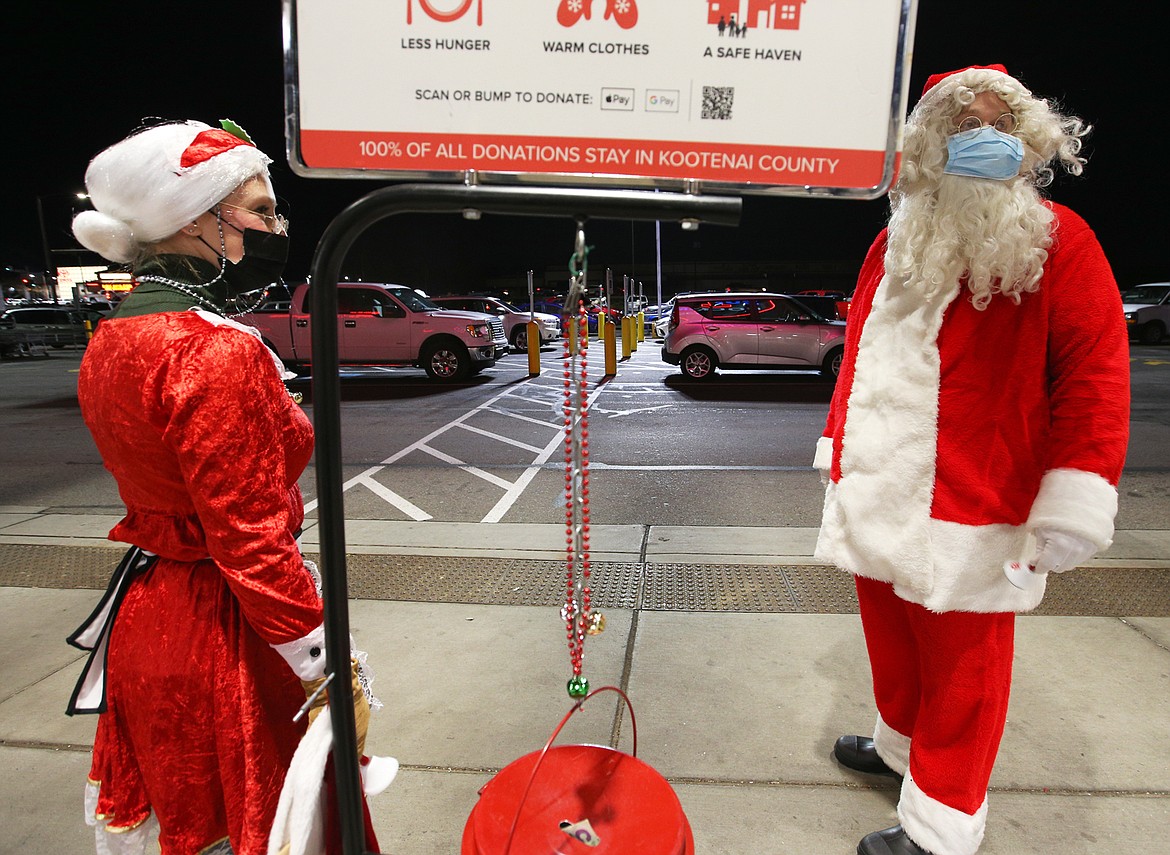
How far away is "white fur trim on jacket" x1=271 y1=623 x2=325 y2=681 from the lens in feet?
3.98

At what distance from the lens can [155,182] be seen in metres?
1.30

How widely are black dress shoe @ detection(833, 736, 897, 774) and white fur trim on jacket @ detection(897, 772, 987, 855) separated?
1.39 feet

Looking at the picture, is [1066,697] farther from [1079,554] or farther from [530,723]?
[530,723]

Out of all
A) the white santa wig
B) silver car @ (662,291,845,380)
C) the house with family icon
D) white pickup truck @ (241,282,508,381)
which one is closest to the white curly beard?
the house with family icon

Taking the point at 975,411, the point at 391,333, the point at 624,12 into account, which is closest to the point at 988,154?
the point at 975,411

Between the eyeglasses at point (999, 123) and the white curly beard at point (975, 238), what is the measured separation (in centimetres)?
13

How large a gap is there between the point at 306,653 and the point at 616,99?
3.48ft

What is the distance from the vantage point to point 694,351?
12.4 meters

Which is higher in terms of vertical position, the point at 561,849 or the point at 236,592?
the point at 236,592

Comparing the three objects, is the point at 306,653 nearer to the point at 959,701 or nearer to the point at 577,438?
the point at 577,438

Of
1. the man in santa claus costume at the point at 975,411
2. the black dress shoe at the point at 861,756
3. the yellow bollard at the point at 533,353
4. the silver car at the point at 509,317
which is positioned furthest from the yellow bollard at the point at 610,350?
the silver car at the point at 509,317

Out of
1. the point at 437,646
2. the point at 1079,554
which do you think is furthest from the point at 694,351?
the point at 1079,554

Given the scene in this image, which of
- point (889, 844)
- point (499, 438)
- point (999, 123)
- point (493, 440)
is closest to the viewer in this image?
point (999, 123)

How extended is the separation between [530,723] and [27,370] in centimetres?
1997
